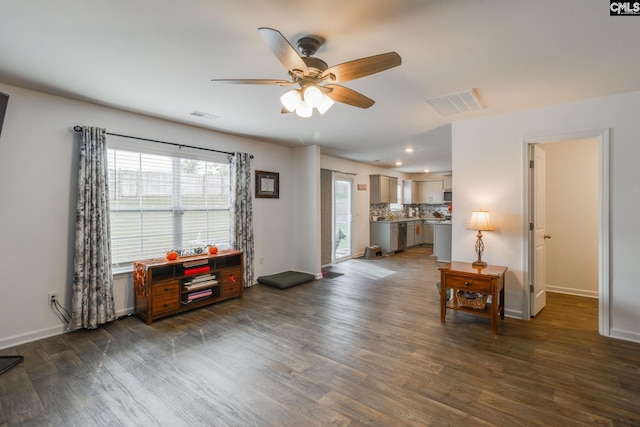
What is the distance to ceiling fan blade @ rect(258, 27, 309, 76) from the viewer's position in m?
1.48

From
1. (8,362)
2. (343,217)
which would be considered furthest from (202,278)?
(343,217)

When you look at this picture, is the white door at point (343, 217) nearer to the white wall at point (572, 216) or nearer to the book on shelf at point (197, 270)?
the book on shelf at point (197, 270)

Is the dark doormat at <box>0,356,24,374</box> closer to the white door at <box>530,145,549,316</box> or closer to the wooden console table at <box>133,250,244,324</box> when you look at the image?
the wooden console table at <box>133,250,244,324</box>

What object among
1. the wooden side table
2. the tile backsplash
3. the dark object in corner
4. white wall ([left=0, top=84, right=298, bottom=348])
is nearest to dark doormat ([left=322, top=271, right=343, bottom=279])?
the dark object in corner

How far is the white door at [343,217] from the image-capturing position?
23.4ft

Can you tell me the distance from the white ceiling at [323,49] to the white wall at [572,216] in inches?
65.0

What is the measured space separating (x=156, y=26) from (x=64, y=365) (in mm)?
2854

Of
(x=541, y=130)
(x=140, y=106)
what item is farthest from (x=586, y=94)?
(x=140, y=106)

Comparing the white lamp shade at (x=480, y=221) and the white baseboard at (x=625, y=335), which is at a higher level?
the white lamp shade at (x=480, y=221)

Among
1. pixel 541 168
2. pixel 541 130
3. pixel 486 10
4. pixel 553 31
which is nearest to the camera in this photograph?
pixel 486 10

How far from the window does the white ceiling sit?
31.5 inches

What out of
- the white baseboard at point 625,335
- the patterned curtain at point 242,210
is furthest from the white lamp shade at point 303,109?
the white baseboard at point 625,335

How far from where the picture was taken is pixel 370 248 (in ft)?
25.2

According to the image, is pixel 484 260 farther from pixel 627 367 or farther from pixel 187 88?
pixel 187 88
